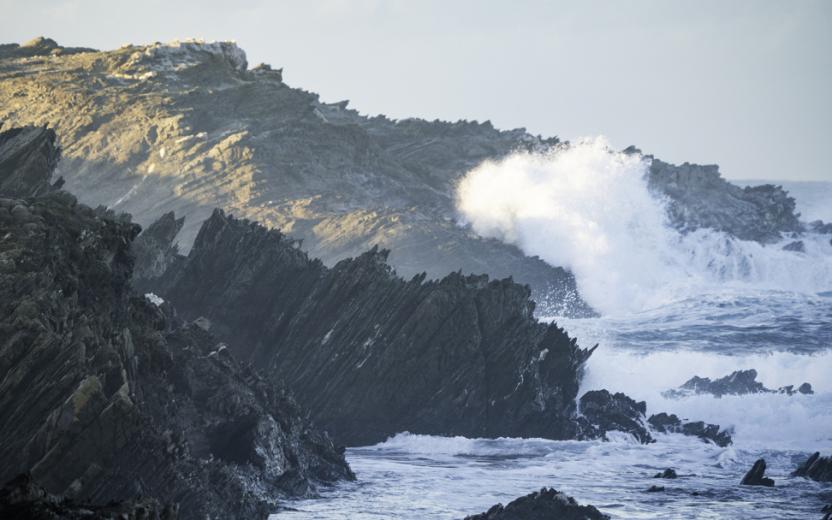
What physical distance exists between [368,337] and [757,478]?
14385mm

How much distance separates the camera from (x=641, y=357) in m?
74.9

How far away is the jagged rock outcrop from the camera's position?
65.9 meters

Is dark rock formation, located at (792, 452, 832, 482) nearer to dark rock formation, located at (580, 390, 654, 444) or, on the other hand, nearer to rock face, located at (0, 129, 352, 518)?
dark rock formation, located at (580, 390, 654, 444)

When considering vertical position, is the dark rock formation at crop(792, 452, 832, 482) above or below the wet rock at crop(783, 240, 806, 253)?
A: below

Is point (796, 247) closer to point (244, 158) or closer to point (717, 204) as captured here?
point (717, 204)

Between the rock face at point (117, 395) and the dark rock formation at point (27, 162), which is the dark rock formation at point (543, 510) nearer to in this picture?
the rock face at point (117, 395)

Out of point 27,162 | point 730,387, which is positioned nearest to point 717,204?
point 730,387

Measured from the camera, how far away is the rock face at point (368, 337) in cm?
5000

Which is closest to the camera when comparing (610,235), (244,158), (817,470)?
(817,470)

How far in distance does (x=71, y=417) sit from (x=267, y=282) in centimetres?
2457

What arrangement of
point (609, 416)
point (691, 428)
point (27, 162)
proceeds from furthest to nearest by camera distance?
point (691, 428) < point (609, 416) < point (27, 162)

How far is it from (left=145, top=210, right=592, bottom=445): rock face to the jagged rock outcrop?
15.0 m

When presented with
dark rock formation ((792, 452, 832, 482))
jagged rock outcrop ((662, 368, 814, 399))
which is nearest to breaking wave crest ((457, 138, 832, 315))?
jagged rock outcrop ((662, 368, 814, 399))

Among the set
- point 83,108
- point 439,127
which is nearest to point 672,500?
point 83,108
